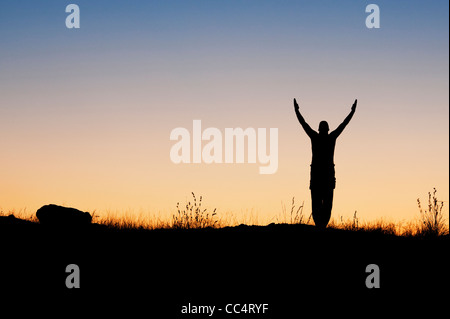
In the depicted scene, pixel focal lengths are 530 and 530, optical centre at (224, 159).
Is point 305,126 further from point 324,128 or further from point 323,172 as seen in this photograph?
point 323,172

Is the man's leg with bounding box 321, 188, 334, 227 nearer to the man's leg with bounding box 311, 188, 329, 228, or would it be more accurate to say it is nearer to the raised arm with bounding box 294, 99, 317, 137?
the man's leg with bounding box 311, 188, 329, 228

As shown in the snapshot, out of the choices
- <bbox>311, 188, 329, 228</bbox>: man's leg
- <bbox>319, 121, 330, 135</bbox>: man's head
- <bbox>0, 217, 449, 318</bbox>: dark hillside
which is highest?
<bbox>319, 121, 330, 135</bbox>: man's head

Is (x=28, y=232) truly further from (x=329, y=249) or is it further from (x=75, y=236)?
(x=329, y=249)

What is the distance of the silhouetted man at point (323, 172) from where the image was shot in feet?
39.6

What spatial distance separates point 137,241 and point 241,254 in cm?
215

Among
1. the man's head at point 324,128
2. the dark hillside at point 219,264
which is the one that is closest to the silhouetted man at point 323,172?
the man's head at point 324,128

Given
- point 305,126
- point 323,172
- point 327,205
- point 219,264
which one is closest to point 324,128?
point 305,126

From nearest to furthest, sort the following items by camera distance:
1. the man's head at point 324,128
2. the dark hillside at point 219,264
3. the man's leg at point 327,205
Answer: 1. the dark hillside at point 219,264
2. the man's leg at point 327,205
3. the man's head at point 324,128

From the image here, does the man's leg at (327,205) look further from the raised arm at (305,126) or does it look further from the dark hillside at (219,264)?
the raised arm at (305,126)

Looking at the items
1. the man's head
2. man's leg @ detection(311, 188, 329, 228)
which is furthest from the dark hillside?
the man's head

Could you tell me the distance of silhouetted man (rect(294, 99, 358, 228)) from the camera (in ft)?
39.6

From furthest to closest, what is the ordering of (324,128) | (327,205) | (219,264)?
(324,128), (327,205), (219,264)

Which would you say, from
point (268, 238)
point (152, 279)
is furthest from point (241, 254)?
point (152, 279)

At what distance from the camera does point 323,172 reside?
39.6 feet
